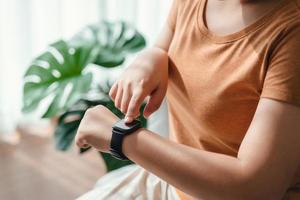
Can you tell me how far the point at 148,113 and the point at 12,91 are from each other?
1.58 metres

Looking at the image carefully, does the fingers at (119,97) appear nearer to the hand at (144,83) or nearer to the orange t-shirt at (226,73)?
the hand at (144,83)

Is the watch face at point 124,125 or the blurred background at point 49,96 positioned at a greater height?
the watch face at point 124,125

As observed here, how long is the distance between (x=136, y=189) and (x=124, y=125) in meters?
0.25

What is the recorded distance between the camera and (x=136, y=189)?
1042 mm

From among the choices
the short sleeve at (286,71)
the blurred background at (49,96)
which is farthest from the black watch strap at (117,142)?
the blurred background at (49,96)

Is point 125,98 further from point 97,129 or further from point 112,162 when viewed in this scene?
point 112,162

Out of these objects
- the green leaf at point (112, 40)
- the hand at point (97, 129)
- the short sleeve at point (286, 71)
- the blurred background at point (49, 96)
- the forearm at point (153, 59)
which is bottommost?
the blurred background at point (49, 96)

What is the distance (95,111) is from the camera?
2.99ft

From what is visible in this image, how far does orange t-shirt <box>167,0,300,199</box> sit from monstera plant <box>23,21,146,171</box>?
569mm

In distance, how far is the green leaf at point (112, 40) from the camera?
1633 mm

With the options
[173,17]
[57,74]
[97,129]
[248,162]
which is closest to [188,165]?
[248,162]

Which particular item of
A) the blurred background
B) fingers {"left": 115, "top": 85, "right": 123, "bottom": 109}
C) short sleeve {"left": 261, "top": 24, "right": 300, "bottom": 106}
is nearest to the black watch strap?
fingers {"left": 115, "top": 85, "right": 123, "bottom": 109}

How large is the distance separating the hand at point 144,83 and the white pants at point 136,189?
0.18 meters

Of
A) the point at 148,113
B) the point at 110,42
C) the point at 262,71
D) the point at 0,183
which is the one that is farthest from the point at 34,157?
the point at 262,71
